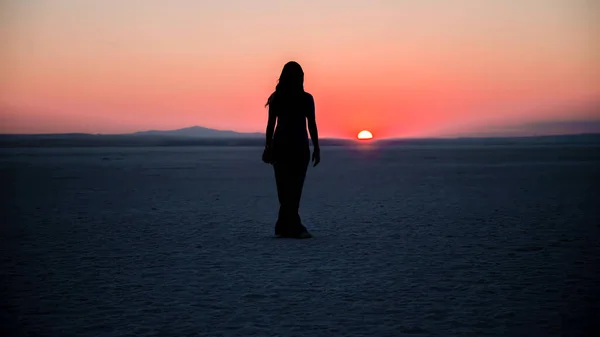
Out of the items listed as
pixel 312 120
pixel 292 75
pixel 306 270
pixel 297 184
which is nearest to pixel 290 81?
pixel 292 75

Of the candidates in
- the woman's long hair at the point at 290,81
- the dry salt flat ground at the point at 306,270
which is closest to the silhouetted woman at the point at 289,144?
the woman's long hair at the point at 290,81

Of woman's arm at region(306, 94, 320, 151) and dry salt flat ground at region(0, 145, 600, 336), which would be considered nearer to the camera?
dry salt flat ground at region(0, 145, 600, 336)

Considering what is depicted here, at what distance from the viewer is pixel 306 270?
20.5 ft

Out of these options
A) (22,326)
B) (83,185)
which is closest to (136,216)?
(22,326)

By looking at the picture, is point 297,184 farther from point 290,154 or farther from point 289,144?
point 289,144

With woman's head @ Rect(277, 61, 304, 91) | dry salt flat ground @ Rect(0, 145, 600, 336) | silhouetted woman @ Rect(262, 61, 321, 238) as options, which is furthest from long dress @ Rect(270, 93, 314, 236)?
dry salt flat ground @ Rect(0, 145, 600, 336)

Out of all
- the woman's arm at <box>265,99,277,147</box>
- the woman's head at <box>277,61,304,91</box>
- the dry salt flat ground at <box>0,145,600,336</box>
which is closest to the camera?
the dry salt flat ground at <box>0,145,600,336</box>

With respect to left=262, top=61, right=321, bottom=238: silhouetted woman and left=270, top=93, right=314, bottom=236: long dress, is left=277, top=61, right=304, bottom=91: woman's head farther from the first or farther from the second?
left=270, top=93, right=314, bottom=236: long dress

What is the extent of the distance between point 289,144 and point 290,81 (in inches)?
30.8

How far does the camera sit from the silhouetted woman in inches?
325

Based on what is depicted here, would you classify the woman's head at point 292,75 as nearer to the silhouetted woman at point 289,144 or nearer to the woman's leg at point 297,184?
the silhouetted woman at point 289,144

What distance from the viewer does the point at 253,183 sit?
19219mm

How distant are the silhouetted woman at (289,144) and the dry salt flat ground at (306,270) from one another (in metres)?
0.37

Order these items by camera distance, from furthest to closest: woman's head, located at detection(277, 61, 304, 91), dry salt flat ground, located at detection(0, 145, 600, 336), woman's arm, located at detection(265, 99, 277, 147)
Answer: woman's arm, located at detection(265, 99, 277, 147)
woman's head, located at detection(277, 61, 304, 91)
dry salt flat ground, located at detection(0, 145, 600, 336)
